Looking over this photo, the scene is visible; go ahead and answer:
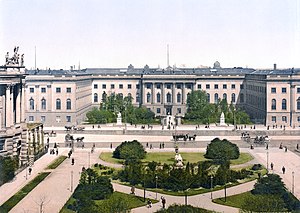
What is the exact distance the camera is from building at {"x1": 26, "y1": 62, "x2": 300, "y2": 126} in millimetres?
97375

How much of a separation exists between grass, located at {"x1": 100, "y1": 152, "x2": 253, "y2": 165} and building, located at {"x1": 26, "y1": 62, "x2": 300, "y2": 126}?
124 ft

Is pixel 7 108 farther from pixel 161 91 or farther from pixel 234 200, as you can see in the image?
pixel 161 91

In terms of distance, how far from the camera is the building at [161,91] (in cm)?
9738

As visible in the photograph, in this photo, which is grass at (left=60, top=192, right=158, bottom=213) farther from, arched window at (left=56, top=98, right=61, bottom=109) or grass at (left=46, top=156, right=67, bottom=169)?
arched window at (left=56, top=98, right=61, bottom=109)

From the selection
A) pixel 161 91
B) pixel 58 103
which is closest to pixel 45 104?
pixel 58 103

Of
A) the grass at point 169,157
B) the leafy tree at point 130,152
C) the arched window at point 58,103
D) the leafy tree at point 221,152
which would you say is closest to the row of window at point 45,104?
the arched window at point 58,103

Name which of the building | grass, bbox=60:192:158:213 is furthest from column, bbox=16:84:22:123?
the building

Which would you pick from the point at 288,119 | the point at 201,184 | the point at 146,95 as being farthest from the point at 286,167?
the point at 146,95

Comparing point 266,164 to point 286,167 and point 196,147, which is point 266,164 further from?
point 196,147

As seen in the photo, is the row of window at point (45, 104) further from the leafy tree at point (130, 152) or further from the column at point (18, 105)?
the column at point (18, 105)

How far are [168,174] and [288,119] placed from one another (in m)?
55.8

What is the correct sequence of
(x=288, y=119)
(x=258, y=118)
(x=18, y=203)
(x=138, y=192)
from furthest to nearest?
(x=258, y=118) < (x=288, y=119) < (x=138, y=192) < (x=18, y=203)

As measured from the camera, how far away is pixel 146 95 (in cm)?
12125

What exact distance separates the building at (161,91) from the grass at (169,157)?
3775 centimetres
